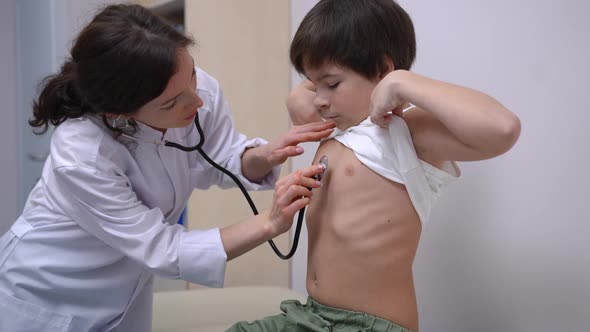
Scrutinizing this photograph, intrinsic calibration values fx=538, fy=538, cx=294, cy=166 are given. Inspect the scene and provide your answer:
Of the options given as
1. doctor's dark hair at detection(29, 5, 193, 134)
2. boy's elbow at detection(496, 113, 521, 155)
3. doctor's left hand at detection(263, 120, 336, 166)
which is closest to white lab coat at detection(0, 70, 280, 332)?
doctor's dark hair at detection(29, 5, 193, 134)

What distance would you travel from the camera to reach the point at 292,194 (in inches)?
38.0

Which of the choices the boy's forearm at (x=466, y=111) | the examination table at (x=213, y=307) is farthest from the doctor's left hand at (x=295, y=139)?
the examination table at (x=213, y=307)

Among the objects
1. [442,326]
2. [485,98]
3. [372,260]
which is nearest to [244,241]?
[372,260]

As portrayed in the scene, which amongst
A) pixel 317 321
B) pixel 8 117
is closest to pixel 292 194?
pixel 317 321

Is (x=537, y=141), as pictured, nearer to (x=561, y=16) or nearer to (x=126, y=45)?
(x=561, y=16)

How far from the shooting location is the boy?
98 centimetres

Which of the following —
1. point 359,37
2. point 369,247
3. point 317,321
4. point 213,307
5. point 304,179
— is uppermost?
point 359,37

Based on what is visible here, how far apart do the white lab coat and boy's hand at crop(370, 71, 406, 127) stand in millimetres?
403

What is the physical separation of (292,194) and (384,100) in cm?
Answer: 23

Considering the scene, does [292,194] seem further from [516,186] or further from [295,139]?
[516,186]

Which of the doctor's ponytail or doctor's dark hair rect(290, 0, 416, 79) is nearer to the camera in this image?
doctor's dark hair rect(290, 0, 416, 79)

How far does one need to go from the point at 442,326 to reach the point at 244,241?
0.61 metres

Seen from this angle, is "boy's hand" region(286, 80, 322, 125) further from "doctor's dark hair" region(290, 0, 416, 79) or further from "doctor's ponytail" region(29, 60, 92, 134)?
"doctor's ponytail" region(29, 60, 92, 134)

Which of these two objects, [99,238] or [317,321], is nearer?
[317,321]
